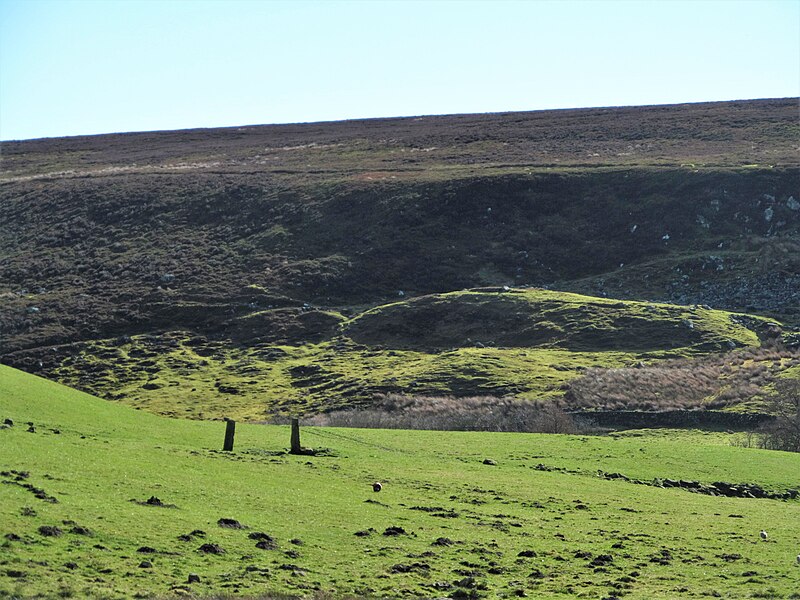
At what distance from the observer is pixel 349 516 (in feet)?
79.4

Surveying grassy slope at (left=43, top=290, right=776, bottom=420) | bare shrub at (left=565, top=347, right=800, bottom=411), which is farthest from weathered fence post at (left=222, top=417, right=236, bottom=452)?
grassy slope at (left=43, top=290, right=776, bottom=420)

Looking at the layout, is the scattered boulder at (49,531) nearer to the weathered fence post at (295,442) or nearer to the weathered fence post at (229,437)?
the weathered fence post at (229,437)

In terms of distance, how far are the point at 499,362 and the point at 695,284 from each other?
2283 centimetres

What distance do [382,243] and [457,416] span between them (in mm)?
47925

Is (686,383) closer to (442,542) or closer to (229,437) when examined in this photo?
(229,437)

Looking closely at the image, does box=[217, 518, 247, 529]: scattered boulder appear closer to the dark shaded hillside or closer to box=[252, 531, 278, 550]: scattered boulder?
box=[252, 531, 278, 550]: scattered boulder

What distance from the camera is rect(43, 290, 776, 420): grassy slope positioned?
71938 millimetres

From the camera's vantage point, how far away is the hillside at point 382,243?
8369cm

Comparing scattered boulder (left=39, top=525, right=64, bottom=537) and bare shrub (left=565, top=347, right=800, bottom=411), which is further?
bare shrub (left=565, top=347, right=800, bottom=411)

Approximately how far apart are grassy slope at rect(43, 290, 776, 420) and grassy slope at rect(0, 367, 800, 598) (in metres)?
33.0

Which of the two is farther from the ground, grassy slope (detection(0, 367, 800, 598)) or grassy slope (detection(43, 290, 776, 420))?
grassy slope (detection(0, 367, 800, 598))

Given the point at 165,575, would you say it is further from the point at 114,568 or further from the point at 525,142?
the point at 525,142

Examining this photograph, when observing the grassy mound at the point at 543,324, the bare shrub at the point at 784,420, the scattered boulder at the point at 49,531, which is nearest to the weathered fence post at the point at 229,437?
the scattered boulder at the point at 49,531

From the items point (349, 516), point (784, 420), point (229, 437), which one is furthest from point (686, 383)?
point (349, 516)
